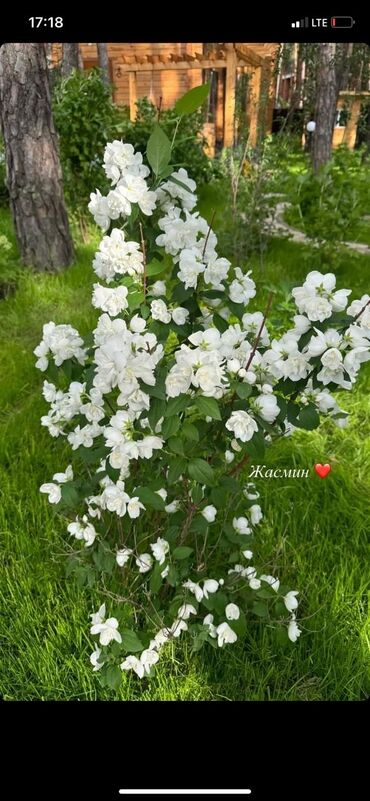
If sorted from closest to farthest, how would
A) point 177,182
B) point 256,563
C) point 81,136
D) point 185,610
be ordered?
1. point 177,182
2. point 185,610
3. point 256,563
4. point 81,136

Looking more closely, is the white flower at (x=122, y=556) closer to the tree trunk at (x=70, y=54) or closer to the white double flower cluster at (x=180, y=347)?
the white double flower cluster at (x=180, y=347)

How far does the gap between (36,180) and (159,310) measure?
5.39 feet

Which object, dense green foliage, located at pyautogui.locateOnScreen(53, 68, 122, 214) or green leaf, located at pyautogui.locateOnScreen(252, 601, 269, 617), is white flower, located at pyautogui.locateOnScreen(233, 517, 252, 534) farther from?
dense green foliage, located at pyautogui.locateOnScreen(53, 68, 122, 214)

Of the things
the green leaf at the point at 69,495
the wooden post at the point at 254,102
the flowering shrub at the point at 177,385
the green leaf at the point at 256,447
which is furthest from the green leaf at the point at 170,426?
the wooden post at the point at 254,102

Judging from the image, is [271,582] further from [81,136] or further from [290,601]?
[81,136]

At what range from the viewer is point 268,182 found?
298 cm

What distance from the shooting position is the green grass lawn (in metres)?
1.19

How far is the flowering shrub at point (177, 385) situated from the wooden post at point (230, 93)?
9.4 inches

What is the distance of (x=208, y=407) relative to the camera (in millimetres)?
796
